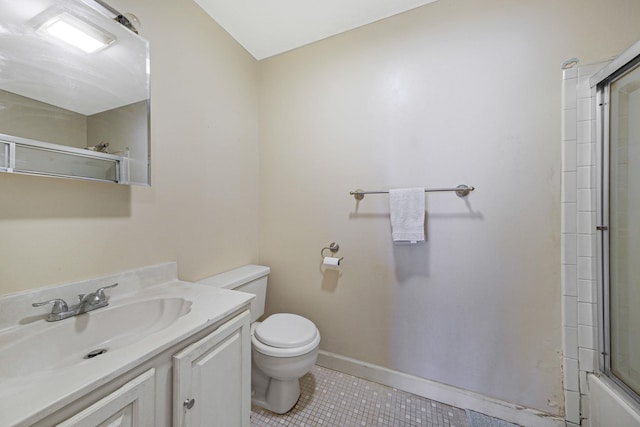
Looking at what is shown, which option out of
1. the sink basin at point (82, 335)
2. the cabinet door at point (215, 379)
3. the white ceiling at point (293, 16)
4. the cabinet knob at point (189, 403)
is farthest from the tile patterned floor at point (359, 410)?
the white ceiling at point (293, 16)

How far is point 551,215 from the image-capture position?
120 cm

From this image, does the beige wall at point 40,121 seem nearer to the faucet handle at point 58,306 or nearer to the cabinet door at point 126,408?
the faucet handle at point 58,306

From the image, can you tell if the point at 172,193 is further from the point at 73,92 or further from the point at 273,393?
the point at 273,393

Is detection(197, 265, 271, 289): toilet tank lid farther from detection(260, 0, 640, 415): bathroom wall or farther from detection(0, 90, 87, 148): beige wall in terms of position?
detection(0, 90, 87, 148): beige wall

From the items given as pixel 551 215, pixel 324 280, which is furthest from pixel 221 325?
pixel 551 215

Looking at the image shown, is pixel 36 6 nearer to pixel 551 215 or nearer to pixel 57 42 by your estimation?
pixel 57 42

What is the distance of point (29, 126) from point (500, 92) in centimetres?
203

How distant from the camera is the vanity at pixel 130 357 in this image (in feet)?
1.69

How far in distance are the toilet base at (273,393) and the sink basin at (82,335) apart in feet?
2.38

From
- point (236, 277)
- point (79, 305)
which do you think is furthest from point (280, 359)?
point (79, 305)

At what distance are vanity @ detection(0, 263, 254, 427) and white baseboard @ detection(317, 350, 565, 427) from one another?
0.79 meters

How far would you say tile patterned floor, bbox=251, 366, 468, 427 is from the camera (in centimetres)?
127

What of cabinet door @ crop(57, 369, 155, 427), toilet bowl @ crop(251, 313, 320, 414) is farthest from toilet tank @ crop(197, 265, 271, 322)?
cabinet door @ crop(57, 369, 155, 427)

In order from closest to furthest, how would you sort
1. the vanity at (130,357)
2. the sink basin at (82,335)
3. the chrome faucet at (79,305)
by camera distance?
1. the vanity at (130,357)
2. the sink basin at (82,335)
3. the chrome faucet at (79,305)
